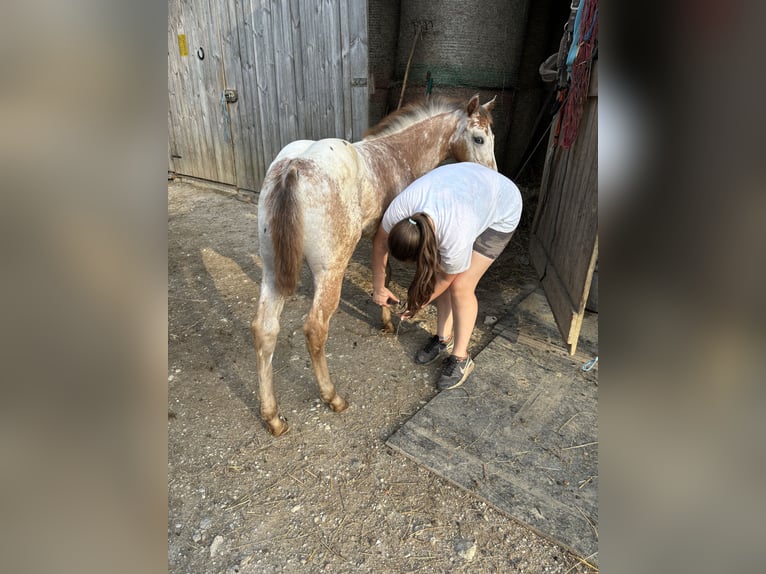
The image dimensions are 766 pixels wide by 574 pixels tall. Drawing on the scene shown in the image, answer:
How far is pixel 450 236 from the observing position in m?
2.35

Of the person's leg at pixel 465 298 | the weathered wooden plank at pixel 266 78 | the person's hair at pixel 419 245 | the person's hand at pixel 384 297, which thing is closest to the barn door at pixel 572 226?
the person's leg at pixel 465 298

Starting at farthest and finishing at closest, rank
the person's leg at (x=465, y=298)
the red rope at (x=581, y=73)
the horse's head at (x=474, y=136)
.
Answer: the horse's head at (x=474, y=136)
the red rope at (x=581, y=73)
the person's leg at (x=465, y=298)

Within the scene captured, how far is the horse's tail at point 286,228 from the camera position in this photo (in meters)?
2.11

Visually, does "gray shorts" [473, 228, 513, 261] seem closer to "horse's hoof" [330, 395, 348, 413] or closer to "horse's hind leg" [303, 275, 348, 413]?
"horse's hind leg" [303, 275, 348, 413]

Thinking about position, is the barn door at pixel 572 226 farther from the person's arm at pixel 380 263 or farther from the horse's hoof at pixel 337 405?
the horse's hoof at pixel 337 405

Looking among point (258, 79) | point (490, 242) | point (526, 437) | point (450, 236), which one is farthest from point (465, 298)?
point (258, 79)

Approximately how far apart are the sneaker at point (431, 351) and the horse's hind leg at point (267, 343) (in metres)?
1.01

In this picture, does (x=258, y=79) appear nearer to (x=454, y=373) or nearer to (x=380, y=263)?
(x=380, y=263)

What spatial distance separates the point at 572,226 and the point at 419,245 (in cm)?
144

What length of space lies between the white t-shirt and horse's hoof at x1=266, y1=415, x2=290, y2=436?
1212 mm
